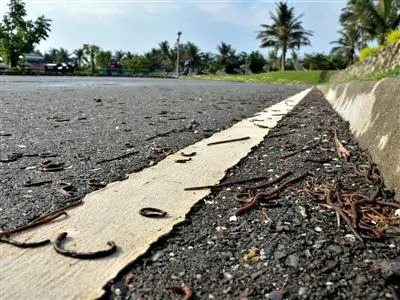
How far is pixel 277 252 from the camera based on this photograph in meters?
1.58

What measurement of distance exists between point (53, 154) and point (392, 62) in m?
6.98

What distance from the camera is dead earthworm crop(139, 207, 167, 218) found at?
192cm

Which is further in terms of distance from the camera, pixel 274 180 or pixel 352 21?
pixel 352 21

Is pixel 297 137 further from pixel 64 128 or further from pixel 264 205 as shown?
pixel 64 128

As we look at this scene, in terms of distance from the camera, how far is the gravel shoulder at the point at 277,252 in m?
1.34

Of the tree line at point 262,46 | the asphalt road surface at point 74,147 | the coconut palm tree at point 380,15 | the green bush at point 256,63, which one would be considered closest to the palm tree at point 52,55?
the tree line at point 262,46

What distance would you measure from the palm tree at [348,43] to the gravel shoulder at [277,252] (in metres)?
55.4

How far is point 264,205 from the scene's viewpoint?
2.09m

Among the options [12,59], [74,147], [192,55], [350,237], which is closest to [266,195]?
[350,237]

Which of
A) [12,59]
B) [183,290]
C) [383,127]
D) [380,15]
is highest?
[380,15]

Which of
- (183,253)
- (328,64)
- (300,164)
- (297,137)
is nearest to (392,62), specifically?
(297,137)

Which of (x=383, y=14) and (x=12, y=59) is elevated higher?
(x=383, y=14)

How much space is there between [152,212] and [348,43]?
6105cm

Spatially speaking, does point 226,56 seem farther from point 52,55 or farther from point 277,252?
point 277,252
